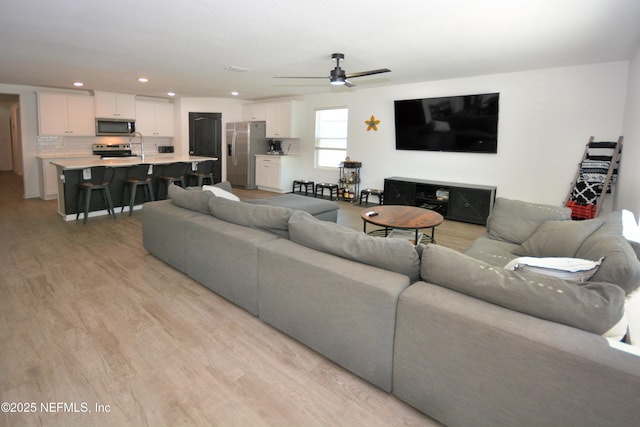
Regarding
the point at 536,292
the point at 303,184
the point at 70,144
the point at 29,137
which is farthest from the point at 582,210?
the point at 29,137

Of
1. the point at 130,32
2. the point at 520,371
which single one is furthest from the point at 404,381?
the point at 130,32

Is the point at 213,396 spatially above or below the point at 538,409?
below

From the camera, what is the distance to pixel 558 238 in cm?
279

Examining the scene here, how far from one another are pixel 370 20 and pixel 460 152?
3.65 metres

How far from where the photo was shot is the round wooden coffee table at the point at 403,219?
3775mm

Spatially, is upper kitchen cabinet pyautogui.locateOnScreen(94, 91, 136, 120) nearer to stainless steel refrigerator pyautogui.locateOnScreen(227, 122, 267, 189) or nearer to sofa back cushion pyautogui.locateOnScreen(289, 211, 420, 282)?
stainless steel refrigerator pyautogui.locateOnScreen(227, 122, 267, 189)

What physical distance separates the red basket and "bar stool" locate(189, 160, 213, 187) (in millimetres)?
6317

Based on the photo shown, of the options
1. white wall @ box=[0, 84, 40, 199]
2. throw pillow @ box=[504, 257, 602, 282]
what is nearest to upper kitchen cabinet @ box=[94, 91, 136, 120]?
white wall @ box=[0, 84, 40, 199]

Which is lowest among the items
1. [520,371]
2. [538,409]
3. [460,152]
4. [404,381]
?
[404,381]

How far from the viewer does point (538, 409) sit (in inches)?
54.9

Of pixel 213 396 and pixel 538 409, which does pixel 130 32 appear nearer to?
pixel 213 396

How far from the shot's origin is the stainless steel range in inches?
326

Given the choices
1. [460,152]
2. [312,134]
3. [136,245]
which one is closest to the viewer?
[136,245]

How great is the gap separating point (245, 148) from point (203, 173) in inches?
75.9
